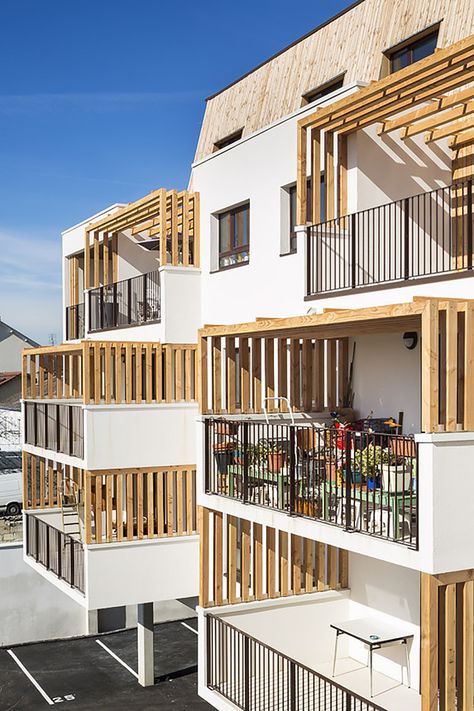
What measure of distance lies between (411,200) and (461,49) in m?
2.74

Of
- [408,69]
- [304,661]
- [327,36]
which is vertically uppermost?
[327,36]

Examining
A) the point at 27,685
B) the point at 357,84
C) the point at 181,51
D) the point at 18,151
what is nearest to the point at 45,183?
the point at 18,151

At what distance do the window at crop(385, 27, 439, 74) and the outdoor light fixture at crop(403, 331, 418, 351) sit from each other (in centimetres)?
658

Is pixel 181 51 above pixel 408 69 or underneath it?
above

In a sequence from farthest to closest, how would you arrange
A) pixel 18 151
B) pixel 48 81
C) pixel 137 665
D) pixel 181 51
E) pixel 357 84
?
pixel 18 151 → pixel 48 81 → pixel 181 51 → pixel 137 665 → pixel 357 84

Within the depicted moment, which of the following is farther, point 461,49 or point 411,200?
point 411,200

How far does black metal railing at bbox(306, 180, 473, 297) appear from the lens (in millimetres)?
13916

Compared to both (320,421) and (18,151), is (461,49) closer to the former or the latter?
(320,421)

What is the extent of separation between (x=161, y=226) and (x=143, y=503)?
5.83 m

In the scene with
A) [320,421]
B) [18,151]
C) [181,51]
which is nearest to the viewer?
[320,421]

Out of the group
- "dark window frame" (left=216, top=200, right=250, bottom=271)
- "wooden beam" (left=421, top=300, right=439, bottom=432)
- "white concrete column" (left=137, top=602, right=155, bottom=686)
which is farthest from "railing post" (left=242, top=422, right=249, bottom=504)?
"white concrete column" (left=137, top=602, right=155, bottom=686)

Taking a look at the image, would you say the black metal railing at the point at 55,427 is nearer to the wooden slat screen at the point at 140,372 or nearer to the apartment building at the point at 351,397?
the wooden slat screen at the point at 140,372

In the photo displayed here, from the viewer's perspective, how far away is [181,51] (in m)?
29.3

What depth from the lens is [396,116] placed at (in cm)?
1439
